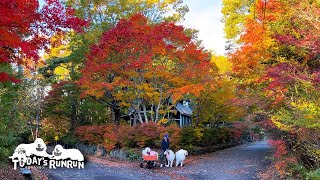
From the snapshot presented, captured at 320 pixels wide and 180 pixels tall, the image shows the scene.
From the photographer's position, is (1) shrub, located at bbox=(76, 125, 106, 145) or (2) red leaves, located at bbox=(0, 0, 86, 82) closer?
(2) red leaves, located at bbox=(0, 0, 86, 82)

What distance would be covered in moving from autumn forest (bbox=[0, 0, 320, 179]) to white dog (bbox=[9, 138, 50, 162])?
25.0 inches

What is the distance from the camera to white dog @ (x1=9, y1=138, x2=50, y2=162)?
37.9ft

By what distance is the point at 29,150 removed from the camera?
11.9 m

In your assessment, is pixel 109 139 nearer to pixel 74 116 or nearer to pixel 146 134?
pixel 146 134

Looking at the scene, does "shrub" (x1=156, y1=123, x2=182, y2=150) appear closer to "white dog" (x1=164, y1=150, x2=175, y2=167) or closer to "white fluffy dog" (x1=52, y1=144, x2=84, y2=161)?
"white dog" (x1=164, y1=150, x2=175, y2=167)

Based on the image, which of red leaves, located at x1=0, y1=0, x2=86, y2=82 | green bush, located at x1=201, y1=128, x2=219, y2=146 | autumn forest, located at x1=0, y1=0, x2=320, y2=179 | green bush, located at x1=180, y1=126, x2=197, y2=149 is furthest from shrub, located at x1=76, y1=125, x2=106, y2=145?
red leaves, located at x1=0, y1=0, x2=86, y2=82

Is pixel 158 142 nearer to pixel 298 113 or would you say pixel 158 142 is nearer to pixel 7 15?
pixel 298 113

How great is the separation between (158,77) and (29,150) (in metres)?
8.26

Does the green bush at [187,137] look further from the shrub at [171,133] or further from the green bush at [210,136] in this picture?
the green bush at [210,136]

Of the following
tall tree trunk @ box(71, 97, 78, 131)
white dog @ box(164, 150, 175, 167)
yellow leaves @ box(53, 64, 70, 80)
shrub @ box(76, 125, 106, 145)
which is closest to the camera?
white dog @ box(164, 150, 175, 167)

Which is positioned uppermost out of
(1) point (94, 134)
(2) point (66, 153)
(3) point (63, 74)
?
(3) point (63, 74)

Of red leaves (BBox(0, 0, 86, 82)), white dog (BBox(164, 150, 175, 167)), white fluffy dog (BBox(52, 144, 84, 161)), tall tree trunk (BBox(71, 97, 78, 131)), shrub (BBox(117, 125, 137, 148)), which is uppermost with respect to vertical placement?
red leaves (BBox(0, 0, 86, 82))

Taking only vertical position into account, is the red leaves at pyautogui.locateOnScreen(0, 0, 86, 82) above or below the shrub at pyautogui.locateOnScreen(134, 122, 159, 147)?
above

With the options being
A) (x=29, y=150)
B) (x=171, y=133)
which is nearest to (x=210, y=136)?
(x=171, y=133)
